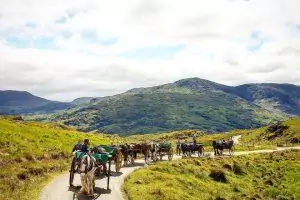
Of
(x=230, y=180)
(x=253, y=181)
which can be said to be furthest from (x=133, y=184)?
(x=253, y=181)

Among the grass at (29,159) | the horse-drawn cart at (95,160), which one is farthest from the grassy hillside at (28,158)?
the horse-drawn cart at (95,160)

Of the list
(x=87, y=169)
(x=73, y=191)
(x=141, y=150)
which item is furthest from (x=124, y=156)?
(x=87, y=169)

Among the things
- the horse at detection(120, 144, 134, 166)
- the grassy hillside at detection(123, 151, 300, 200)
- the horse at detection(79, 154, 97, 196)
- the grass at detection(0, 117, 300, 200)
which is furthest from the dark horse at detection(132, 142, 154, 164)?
the horse at detection(79, 154, 97, 196)

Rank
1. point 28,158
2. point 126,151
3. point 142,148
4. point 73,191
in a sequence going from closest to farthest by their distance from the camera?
point 73,191 → point 28,158 → point 126,151 → point 142,148

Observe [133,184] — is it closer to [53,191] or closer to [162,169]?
[53,191]

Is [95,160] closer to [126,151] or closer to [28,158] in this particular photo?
[28,158]

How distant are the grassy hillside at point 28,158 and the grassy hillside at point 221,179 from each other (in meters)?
8.41

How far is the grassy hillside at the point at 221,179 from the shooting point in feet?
129

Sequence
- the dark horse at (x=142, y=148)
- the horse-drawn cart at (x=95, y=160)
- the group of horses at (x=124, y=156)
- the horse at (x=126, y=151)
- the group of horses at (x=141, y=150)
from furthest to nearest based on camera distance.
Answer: the dark horse at (x=142, y=148)
the group of horses at (x=141, y=150)
the horse at (x=126, y=151)
the horse-drawn cart at (x=95, y=160)
the group of horses at (x=124, y=156)

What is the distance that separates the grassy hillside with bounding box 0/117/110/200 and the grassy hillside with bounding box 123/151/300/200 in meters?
8.41

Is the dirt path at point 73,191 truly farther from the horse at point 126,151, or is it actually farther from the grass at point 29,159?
the horse at point 126,151

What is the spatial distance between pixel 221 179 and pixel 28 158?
81.9 ft

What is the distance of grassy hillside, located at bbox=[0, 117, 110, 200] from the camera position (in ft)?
111

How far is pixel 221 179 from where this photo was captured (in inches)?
2194
